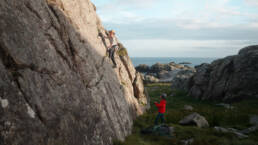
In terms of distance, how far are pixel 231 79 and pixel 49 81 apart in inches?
1296

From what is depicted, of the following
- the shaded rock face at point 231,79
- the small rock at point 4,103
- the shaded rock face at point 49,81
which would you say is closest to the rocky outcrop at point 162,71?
the shaded rock face at point 231,79

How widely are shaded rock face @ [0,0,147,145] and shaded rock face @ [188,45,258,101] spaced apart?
2555cm

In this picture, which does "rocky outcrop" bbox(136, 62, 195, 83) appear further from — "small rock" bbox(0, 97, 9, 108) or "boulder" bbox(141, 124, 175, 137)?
"small rock" bbox(0, 97, 9, 108)

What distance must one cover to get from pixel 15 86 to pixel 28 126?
1.35m

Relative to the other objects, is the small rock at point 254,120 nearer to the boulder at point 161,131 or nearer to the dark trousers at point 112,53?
the boulder at point 161,131

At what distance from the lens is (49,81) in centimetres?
836

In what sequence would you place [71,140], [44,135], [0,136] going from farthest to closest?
[71,140] < [44,135] < [0,136]

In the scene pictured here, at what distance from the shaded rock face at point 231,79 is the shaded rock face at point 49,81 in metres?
25.5

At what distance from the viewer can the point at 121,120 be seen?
15398 millimetres

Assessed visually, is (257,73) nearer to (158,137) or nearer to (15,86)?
(158,137)

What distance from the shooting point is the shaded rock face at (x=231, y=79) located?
31.4 m

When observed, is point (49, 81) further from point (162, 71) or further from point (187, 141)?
point (162, 71)

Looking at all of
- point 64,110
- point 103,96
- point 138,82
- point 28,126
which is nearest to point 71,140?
point 64,110

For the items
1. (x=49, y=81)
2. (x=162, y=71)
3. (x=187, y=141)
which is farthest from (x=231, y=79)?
(x=162, y=71)
